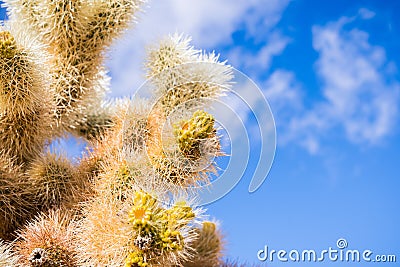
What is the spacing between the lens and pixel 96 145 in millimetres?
2771

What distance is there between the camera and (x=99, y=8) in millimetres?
2885

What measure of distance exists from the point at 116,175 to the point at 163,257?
0.48 meters

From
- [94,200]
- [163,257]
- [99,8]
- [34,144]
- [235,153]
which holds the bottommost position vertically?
[163,257]

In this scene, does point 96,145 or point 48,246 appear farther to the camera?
point 96,145

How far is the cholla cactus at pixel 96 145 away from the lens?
6.90 ft

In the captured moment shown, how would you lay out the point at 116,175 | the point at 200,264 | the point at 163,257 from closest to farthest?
the point at 163,257, the point at 116,175, the point at 200,264

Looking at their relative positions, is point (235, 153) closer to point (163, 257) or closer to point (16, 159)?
point (163, 257)

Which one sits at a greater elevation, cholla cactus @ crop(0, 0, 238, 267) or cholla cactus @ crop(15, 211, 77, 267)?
cholla cactus @ crop(0, 0, 238, 267)

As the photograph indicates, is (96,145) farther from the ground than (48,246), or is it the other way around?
(96,145)

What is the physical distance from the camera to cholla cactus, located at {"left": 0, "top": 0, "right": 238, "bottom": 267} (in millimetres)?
2104

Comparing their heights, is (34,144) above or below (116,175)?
above

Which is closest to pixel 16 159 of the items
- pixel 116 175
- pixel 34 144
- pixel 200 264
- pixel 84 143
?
pixel 34 144

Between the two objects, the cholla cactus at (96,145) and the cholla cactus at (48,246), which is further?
the cholla cactus at (48,246)

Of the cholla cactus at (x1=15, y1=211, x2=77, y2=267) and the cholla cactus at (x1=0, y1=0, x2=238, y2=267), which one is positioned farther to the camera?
the cholla cactus at (x1=15, y1=211, x2=77, y2=267)
